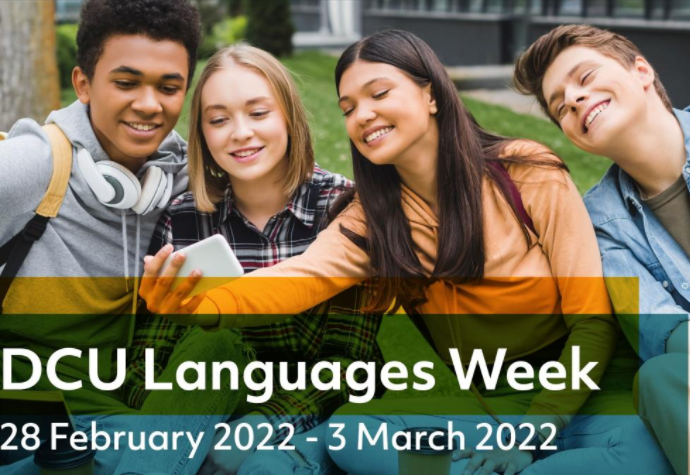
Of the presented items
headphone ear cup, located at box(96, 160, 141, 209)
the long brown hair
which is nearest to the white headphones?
headphone ear cup, located at box(96, 160, 141, 209)

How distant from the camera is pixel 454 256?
8.07 feet

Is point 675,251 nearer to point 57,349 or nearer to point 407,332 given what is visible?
point 57,349

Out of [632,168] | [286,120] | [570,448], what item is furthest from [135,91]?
[570,448]

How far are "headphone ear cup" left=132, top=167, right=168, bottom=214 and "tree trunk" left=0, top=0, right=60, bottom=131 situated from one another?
4.88 metres

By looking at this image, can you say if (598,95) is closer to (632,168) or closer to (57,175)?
(632,168)

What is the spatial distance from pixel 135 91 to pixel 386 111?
2.62 ft

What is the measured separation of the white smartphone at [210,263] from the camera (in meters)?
2.15

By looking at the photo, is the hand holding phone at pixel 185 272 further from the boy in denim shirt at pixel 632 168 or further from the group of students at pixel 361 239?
the boy in denim shirt at pixel 632 168

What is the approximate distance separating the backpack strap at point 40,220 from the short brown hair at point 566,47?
1428 mm

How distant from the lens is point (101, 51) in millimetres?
2705

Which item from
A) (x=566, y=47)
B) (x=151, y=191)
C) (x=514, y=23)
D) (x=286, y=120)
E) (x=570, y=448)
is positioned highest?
(x=566, y=47)

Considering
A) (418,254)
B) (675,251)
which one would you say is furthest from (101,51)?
(675,251)

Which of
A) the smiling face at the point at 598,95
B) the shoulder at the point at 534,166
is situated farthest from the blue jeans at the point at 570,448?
the smiling face at the point at 598,95

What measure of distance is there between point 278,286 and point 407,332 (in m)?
2.18
